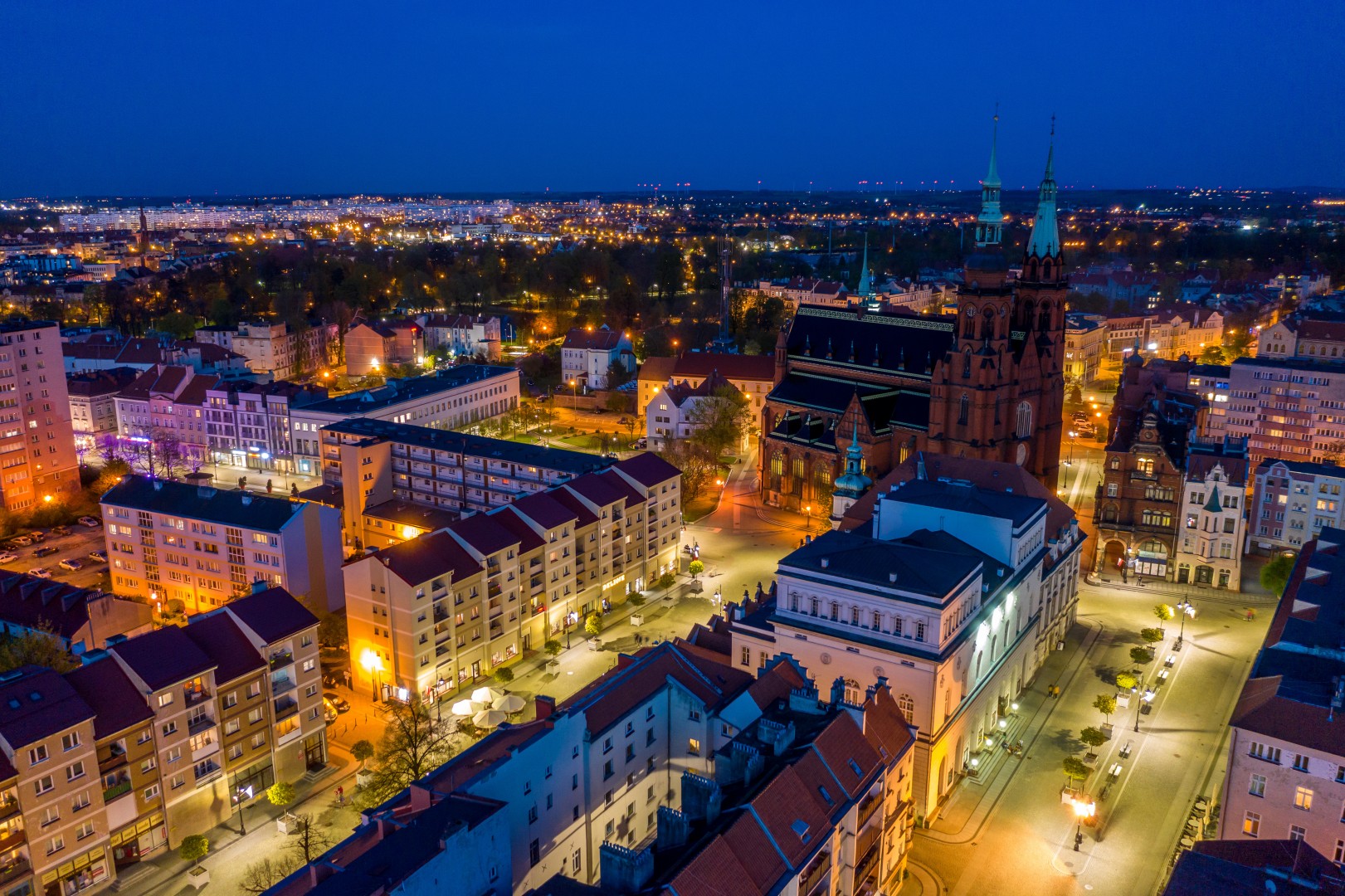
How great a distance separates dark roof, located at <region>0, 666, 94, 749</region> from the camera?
104 ft

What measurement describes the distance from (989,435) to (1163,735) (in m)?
26.2

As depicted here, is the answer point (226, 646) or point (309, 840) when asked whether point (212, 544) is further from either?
point (309, 840)

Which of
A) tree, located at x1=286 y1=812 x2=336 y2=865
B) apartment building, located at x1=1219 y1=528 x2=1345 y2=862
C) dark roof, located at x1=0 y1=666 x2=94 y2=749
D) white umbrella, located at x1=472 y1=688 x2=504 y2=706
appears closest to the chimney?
tree, located at x1=286 y1=812 x2=336 y2=865

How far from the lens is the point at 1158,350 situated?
127000 mm

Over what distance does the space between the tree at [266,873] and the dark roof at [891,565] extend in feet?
71.3

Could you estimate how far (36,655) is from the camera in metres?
39.9

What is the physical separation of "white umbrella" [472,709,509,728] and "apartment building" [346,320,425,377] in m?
80.9

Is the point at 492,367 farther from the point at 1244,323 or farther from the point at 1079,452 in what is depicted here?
the point at 1244,323

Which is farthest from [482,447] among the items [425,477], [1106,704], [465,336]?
[465,336]

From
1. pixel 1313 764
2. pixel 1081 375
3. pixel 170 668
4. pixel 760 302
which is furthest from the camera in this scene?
pixel 760 302

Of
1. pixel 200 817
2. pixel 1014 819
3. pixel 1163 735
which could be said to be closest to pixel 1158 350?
pixel 1163 735

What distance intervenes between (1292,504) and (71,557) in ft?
263

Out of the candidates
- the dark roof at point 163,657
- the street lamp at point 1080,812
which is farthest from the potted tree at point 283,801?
the street lamp at point 1080,812

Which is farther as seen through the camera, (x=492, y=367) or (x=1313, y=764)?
(x=492, y=367)
